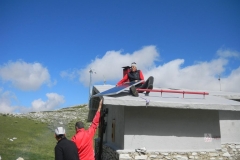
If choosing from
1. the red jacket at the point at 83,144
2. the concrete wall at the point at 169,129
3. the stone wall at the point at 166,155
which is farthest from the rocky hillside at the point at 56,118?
the red jacket at the point at 83,144

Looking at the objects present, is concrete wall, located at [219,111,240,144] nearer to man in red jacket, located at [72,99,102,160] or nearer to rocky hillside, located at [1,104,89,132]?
man in red jacket, located at [72,99,102,160]

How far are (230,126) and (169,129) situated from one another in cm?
668

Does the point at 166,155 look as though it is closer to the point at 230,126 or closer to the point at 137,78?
the point at 137,78

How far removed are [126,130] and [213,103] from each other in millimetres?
3750

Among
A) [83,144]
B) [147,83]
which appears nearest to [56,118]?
[147,83]

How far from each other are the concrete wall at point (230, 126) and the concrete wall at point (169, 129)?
14.8ft

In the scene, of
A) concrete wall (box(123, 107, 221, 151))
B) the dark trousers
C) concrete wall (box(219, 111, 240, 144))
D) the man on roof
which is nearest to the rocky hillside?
concrete wall (box(219, 111, 240, 144))

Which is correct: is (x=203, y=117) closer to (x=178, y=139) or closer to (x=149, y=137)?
(x=178, y=139)

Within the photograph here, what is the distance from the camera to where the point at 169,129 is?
32.8 ft

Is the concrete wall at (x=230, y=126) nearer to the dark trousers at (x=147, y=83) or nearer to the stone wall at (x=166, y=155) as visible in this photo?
the stone wall at (x=166, y=155)

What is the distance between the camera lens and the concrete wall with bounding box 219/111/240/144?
14.5m

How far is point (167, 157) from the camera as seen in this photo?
9570 millimetres

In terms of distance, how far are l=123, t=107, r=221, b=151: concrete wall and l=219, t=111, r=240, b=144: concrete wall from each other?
451cm

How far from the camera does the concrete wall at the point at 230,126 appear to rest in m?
14.5
